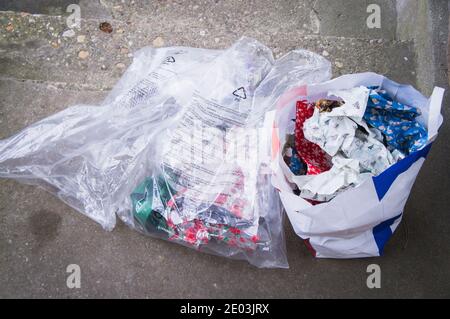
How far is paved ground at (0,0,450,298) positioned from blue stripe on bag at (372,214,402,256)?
9cm

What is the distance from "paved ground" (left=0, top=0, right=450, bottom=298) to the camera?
117 centimetres

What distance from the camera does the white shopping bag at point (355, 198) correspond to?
988 millimetres

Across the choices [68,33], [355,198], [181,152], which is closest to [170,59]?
[181,152]

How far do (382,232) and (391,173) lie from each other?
0.72ft

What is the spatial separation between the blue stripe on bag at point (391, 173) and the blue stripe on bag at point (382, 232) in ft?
0.43

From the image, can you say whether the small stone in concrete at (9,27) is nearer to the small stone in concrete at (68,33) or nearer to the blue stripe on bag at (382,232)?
the small stone in concrete at (68,33)

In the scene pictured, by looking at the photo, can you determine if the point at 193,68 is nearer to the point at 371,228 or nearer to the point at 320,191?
the point at 320,191

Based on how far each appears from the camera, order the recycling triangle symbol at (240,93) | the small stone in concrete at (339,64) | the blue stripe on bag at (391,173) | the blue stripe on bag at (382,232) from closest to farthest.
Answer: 1. the blue stripe on bag at (391,173)
2. the blue stripe on bag at (382,232)
3. the recycling triangle symbol at (240,93)
4. the small stone in concrete at (339,64)

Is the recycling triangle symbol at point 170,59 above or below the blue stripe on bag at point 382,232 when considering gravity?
above

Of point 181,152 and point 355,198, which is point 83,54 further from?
point 355,198

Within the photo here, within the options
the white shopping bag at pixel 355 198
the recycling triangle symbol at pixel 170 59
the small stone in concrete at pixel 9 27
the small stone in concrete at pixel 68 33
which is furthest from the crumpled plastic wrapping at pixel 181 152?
the small stone in concrete at pixel 9 27

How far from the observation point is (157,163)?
1.23 metres

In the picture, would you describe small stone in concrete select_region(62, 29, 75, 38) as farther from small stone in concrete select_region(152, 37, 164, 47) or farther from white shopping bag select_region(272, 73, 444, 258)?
white shopping bag select_region(272, 73, 444, 258)

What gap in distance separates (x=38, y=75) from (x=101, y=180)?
53 cm
